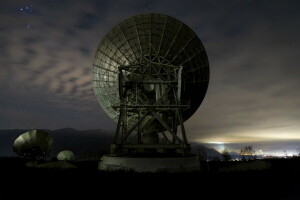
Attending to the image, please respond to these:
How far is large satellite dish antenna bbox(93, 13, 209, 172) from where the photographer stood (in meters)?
27.6

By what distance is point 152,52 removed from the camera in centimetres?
3014

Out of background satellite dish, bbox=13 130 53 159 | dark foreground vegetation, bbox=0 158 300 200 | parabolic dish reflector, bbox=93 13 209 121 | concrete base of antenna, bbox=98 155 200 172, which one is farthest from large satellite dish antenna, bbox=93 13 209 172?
background satellite dish, bbox=13 130 53 159

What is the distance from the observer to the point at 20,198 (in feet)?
43.4

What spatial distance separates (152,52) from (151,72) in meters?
2.83

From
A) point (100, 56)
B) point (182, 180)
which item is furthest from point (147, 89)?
point (182, 180)

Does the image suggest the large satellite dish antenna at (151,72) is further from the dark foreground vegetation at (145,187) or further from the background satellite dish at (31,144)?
the background satellite dish at (31,144)

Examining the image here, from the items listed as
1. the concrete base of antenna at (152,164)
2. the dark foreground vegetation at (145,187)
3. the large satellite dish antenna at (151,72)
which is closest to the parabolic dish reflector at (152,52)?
the large satellite dish antenna at (151,72)

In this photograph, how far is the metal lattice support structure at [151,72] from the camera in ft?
90.6

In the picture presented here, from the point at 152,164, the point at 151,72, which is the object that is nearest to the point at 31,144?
the point at 151,72

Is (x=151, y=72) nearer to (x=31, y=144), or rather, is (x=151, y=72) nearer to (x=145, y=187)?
(x=145, y=187)

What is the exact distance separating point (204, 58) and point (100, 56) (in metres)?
14.6

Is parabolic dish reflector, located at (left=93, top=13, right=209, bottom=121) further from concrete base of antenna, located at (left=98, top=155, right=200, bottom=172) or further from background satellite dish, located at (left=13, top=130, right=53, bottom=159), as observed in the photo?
background satellite dish, located at (left=13, top=130, right=53, bottom=159)

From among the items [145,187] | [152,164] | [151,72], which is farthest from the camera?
[151,72]

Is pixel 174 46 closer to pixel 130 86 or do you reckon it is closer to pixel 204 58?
pixel 204 58
